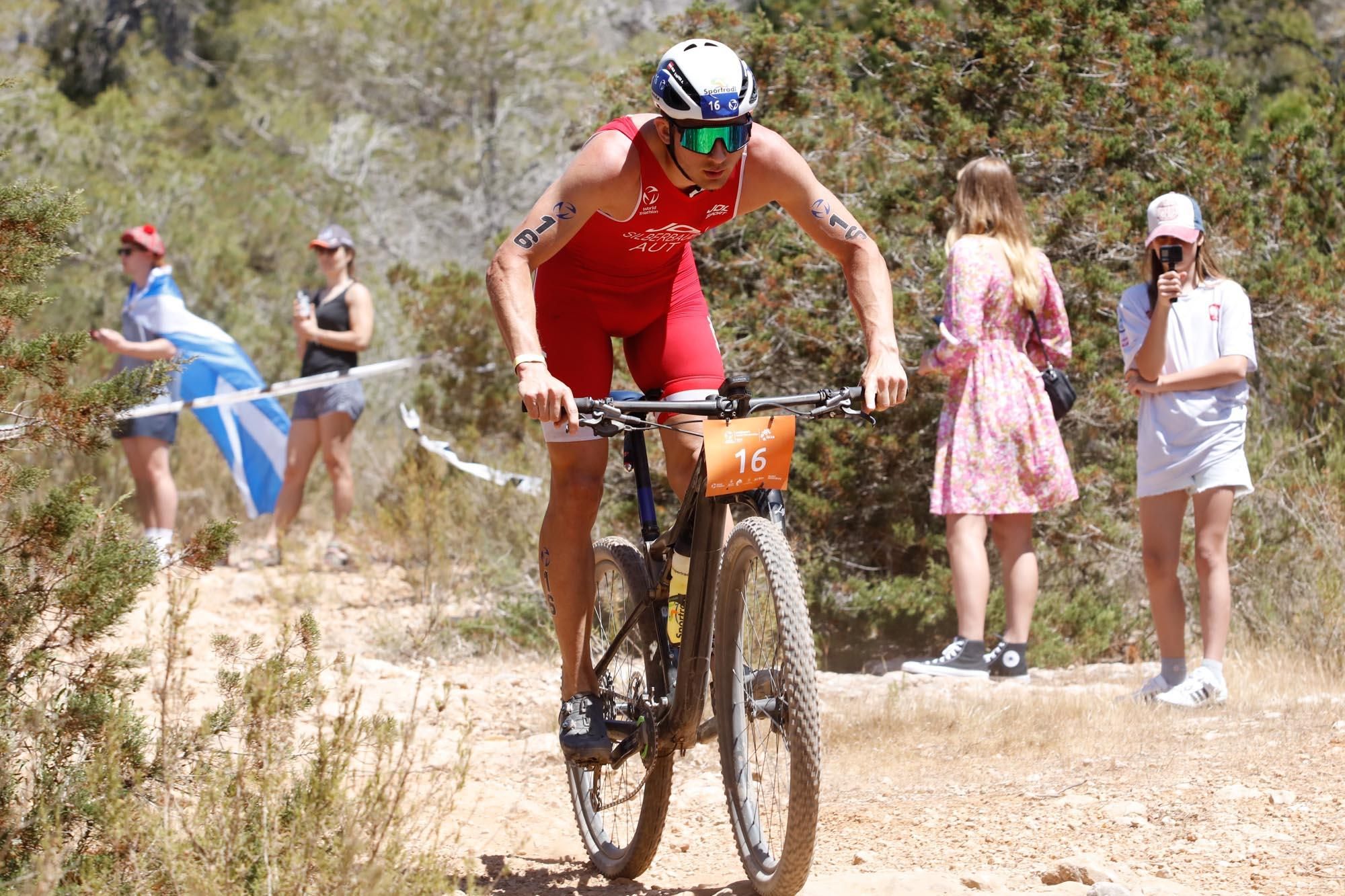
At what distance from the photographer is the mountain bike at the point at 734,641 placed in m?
3.29

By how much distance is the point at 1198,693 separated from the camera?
5637mm

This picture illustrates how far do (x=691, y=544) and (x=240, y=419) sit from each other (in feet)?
21.7

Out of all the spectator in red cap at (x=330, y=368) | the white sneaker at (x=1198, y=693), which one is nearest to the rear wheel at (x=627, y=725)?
the white sneaker at (x=1198, y=693)

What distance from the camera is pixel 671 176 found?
385 cm

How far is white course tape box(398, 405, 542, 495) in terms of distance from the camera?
8320mm

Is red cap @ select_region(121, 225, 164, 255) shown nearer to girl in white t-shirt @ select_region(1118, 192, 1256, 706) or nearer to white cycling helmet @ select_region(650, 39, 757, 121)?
girl in white t-shirt @ select_region(1118, 192, 1256, 706)

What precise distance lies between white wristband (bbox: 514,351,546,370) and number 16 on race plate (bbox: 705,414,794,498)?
442 millimetres

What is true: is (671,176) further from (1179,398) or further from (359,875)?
(1179,398)

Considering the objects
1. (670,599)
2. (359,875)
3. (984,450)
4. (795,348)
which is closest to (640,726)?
(670,599)

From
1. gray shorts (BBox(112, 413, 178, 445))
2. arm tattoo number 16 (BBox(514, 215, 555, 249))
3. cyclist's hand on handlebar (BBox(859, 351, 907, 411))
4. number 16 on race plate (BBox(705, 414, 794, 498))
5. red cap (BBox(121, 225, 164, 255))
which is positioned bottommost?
number 16 on race plate (BBox(705, 414, 794, 498))

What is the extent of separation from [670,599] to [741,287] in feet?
12.5

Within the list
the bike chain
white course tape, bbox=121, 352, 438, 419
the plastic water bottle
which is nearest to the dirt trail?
the bike chain

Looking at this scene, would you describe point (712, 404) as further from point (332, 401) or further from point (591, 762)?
point (332, 401)

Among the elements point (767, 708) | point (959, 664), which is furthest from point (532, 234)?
point (959, 664)
